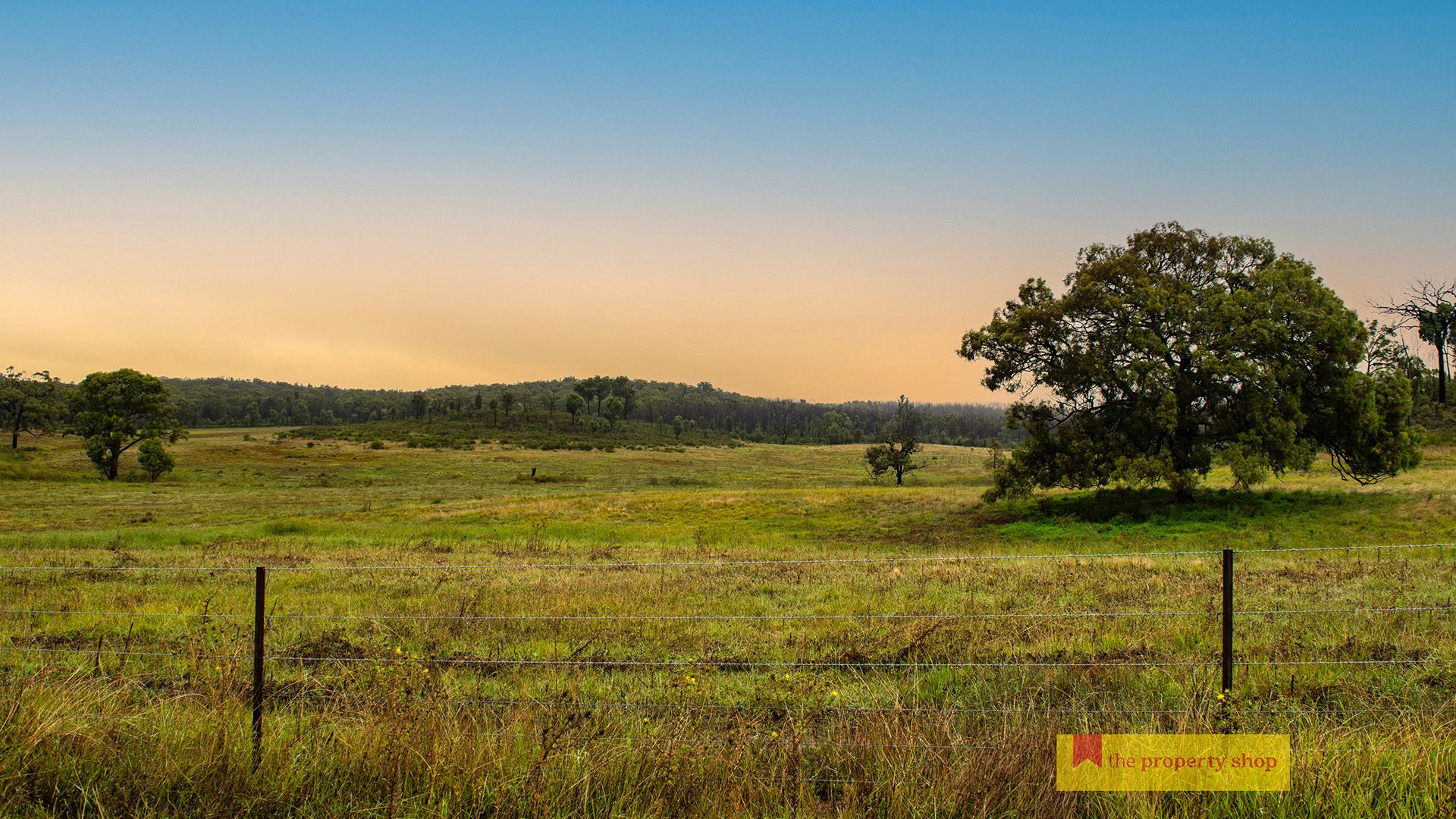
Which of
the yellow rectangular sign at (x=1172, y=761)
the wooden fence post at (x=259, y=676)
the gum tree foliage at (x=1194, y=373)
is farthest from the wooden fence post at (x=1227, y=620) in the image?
the gum tree foliage at (x=1194, y=373)

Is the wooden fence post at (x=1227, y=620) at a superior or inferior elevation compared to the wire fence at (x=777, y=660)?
superior

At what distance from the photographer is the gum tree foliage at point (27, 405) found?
78.6 metres

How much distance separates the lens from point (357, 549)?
2212cm

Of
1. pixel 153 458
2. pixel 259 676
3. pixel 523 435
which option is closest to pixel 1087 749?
pixel 259 676

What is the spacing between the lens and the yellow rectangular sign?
4242 millimetres

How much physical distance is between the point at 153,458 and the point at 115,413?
18.3 feet

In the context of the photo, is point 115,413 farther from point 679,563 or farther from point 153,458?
point 679,563

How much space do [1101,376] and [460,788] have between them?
2846 centimetres

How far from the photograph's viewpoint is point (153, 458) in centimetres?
5894

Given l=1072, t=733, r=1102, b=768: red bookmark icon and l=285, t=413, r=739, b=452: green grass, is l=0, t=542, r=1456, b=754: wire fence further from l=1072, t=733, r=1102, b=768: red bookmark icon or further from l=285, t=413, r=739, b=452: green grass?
l=285, t=413, r=739, b=452: green grass

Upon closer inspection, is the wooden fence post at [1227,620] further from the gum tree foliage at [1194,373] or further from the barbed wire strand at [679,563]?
the gum tree foliage at [1194,373]

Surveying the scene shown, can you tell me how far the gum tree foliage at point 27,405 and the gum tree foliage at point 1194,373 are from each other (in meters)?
98.2

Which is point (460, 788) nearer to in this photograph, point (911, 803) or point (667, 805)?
point (667, 805)

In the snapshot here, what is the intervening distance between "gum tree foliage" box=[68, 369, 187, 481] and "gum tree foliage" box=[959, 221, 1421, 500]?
67.2m
